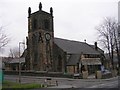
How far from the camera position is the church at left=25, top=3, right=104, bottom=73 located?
69375 mm

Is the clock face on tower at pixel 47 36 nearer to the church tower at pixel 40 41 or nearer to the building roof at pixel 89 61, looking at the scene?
the church tower at pixel 40 41

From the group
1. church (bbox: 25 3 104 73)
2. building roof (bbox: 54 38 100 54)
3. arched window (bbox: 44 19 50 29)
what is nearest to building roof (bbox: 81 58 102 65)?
church (bbox: 25 3 104 73)

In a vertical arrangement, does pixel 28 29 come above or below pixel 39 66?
above

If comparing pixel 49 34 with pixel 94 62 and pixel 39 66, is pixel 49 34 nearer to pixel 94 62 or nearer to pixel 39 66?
pixel 39 66

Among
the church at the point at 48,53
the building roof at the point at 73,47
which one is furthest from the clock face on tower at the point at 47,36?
the building roof at the point at 73,47

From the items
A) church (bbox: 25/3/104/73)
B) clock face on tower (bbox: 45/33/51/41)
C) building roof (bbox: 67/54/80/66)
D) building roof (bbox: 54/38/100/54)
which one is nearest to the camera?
building roof (bbox: 67/54/80/66)

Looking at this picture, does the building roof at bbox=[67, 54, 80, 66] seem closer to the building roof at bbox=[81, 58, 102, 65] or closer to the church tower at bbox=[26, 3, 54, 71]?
the building roof at bbox=[81, 58, 102, 65]

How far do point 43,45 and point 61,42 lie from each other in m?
8.58

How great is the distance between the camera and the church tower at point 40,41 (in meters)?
69.5

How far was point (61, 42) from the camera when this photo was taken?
77.1m

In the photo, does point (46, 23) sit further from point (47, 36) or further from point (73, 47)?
point (73, 47)

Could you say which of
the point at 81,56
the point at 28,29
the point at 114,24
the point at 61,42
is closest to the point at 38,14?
the point at 28,29

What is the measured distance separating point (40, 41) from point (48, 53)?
13.5ft

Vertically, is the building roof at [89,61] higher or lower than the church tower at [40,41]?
lower
